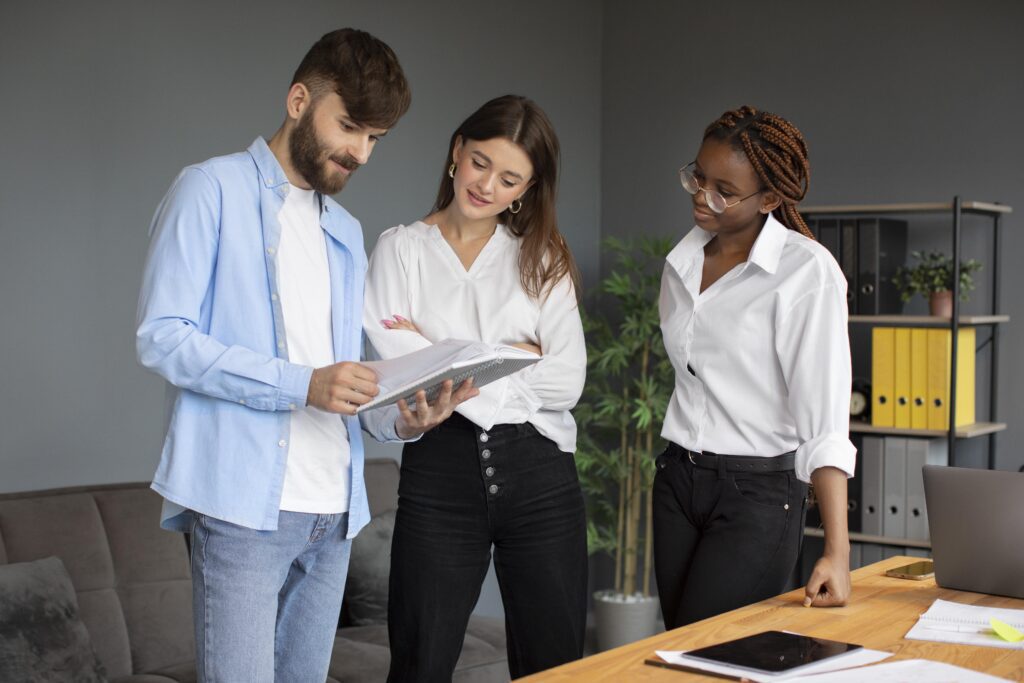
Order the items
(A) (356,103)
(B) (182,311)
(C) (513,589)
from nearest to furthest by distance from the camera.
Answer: (B) (182,311)
(A) (356,103)
(C) (513,589)

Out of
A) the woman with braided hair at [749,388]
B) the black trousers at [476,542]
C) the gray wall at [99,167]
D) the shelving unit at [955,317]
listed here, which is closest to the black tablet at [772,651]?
the woman with braided hair at [749,388]

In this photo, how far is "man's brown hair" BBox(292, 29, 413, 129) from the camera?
70.2 inches

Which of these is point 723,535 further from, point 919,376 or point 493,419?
point 919,376

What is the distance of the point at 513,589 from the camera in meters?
2.23

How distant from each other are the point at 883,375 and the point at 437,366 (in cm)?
305

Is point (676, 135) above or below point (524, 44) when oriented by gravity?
below

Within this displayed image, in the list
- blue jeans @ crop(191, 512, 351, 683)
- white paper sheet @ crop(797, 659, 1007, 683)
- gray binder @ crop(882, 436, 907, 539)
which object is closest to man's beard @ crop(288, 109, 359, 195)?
blue jeans @ crop(191, 512, 351, 683)

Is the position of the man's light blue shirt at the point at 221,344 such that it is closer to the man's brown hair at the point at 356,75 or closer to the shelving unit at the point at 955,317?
the man's brown hair at the point at 356,75

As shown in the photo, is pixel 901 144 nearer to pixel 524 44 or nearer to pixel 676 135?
pixel 676 135

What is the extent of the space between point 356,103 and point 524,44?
140 inches

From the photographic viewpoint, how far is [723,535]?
2.02 m

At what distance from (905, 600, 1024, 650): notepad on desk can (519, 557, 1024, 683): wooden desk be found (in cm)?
2

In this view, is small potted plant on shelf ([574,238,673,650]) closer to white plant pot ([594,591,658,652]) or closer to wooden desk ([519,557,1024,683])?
white plant pot ([594,591,658,652])

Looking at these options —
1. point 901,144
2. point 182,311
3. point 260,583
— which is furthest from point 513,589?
point 901,144
